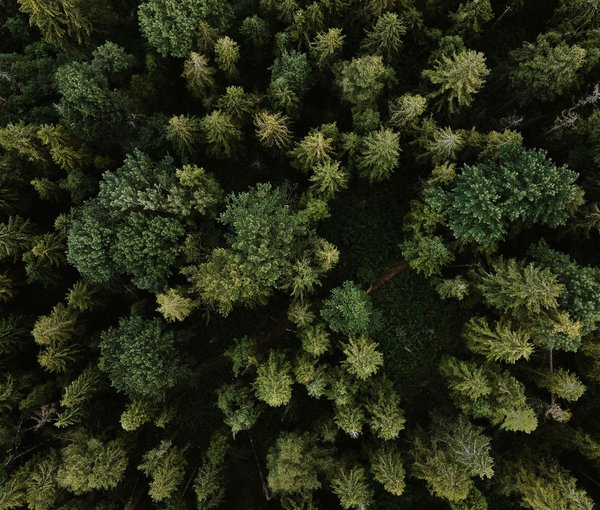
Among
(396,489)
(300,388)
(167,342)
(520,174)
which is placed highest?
(520,174)

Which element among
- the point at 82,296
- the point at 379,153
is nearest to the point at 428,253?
the point at 379,153

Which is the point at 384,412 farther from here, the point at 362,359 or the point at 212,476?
the point at 212,476

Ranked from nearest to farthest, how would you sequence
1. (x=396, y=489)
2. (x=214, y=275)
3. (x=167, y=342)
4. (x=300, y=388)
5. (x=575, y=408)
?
1. (x=396, y=489)
2. (x=214, y=275)
3. (x=167, y=342)
4. (x=575, y=408)
5. (x=300, y=388)

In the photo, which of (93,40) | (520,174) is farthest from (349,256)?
(93,40)

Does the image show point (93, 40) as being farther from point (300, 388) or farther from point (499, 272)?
point (499, 272)

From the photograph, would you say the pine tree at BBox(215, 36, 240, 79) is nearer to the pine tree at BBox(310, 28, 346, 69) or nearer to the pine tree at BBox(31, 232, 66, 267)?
the pine tree at BBox(310, 28, 346, 69)

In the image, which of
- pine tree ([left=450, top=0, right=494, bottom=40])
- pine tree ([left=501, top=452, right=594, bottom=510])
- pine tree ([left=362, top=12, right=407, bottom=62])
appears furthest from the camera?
pine tree ([left=450, top=0, right=494, bottom=40])

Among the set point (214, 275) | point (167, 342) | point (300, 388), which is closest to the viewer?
point (214, 275)

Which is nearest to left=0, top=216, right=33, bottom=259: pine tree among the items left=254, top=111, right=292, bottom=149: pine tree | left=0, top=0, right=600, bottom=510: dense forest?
left=0, top=0, right=600, bottom=510: dense forest
